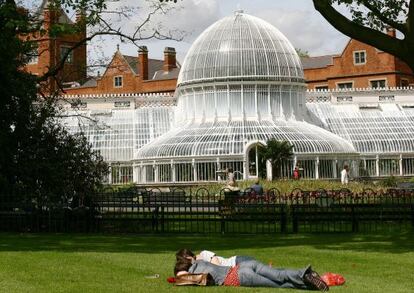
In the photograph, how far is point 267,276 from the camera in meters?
10.4

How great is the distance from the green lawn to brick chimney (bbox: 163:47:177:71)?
6745cm

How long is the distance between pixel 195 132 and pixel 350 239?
30934 millimetres

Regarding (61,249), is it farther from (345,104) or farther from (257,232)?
(345,104)

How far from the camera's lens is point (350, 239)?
17.9m

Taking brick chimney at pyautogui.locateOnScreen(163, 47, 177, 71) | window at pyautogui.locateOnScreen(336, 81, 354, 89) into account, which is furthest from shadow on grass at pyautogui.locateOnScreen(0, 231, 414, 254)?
brick chimney at pyautogui.locateOnScreen(163, 47, 177, 71)

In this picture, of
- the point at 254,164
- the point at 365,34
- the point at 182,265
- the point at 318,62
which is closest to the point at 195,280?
the point at 182,265

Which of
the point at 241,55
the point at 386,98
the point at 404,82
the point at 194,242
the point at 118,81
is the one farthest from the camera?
the point at 118,81

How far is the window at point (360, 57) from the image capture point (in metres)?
76.9

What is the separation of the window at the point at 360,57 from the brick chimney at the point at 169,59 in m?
21.7

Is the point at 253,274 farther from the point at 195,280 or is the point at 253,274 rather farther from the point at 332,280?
the point at 332,280

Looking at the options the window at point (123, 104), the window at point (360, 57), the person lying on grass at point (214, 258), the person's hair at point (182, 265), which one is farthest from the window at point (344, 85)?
the person's hair at point (182, 265)

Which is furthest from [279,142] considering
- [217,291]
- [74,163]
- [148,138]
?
[217,291]

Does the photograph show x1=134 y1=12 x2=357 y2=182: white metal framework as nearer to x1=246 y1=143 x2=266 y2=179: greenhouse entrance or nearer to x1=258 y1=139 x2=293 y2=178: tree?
x1=246 y1=143 x2=266 y2=179: greenhouse entrance

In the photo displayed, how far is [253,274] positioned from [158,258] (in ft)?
12.6
